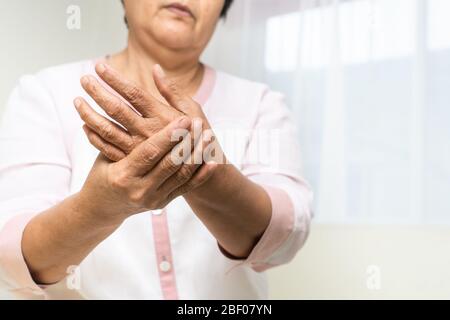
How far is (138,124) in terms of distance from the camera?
0.51 meters

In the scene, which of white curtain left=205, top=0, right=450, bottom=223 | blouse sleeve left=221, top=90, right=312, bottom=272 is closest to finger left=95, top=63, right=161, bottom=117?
blouse sleeve left=221, top=90, right=312, bottom=272

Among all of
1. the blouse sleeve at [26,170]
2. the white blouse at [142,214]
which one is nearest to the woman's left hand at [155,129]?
the white blouse at [142,214]

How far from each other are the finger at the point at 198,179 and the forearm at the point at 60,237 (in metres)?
0.10

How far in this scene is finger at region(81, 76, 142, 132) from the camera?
496 millimetres

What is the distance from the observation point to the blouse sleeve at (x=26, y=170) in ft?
2.16

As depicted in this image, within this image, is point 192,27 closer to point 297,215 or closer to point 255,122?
point 255,122

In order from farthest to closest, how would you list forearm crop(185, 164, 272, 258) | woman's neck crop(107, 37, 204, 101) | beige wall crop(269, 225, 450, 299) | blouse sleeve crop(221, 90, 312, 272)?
beige wall crop(269, 225, 450, 299) < woman's neck crop(107, 37, 204, 101) < blouse sleeve crop(221, 90, 312, 272) < forearm crop(185, 164, 272, 258)

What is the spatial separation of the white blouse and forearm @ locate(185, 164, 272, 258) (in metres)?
0.02

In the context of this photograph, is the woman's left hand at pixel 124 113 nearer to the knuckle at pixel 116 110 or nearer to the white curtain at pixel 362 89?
the knuckle at pixel 116 110

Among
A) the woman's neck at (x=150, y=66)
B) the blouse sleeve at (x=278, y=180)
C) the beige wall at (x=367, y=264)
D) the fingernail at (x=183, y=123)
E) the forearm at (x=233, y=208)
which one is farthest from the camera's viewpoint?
the beige wall at (x=367, y=264)

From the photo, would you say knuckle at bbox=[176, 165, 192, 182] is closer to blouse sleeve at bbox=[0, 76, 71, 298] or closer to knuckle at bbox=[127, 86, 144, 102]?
knuckle at bbox=[127, 86, 144, 102]

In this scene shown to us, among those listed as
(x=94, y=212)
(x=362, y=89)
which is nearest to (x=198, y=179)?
(x=94, y=212)

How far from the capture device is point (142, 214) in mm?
778

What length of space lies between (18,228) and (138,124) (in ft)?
0.86
